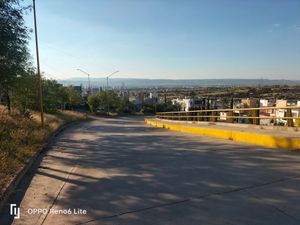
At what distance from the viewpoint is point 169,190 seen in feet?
20.8

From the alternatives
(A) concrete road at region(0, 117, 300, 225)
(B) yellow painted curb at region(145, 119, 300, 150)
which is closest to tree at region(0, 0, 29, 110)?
(A) concrete road at region(0, 117, 300, 225)

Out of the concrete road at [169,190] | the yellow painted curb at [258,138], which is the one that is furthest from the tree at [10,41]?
the yellow painted curb at [258,138]

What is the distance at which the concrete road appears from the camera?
5.07 meters

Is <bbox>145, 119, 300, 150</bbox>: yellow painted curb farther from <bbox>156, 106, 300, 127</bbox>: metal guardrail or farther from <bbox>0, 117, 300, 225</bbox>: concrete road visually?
<bbox>156, 106, 300, 127</bbox>: metal guardrail

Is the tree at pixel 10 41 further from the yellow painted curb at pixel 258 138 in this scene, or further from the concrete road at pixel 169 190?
the yellow painted curb at pixel 258 138

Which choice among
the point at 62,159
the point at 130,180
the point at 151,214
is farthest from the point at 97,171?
the point at 151,214

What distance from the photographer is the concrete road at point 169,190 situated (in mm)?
5070

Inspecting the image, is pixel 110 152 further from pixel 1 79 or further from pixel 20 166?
pixel 1 79

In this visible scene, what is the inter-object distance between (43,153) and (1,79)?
13.5ft

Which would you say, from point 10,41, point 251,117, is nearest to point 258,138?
point 251,117

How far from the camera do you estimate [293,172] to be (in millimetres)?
6945

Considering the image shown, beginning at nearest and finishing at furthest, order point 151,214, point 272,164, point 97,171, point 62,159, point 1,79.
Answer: point 151,214 < point 272,164 < point 97,171 < point 62,159 < point 1,79

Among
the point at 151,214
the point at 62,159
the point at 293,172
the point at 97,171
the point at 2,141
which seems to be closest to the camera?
the point at 151,214

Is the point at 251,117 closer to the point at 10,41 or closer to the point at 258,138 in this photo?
the point at 258,138
